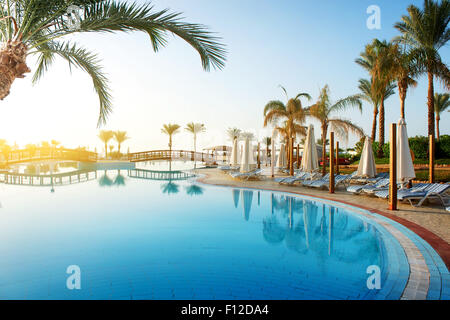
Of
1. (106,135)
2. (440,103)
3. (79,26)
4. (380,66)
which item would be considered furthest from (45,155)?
(440,103)

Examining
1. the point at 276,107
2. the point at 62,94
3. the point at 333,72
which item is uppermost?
the point at 333,72

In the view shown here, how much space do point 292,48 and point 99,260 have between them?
14415mm

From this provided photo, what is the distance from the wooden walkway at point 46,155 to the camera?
23750 mm

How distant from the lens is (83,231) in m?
6.08

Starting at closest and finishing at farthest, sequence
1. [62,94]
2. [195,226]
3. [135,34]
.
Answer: [135,34]
[195,226]
[62,94]

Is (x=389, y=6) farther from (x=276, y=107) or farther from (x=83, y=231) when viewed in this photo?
(x=83, y=231)

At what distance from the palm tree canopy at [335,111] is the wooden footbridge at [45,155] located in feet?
80.5

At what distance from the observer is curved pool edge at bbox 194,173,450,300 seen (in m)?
2.99

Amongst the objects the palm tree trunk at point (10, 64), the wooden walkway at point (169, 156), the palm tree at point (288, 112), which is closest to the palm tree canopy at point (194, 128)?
the wooden walkway at point (169, 156)

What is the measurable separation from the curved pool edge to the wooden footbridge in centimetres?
2838

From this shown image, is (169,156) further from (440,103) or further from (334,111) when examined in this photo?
(440,103)

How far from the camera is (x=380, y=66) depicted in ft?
47.4

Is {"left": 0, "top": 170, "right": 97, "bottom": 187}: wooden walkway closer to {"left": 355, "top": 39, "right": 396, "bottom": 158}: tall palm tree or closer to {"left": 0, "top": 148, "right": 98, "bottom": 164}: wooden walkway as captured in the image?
{"left": 0, "top": 148, "right": 98, "bottom": 164}: wooden walkway
